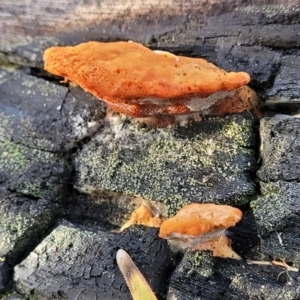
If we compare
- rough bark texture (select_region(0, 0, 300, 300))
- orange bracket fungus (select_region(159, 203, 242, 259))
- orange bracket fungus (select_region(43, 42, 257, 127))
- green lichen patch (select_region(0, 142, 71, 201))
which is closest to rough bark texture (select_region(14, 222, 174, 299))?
rough bark texture (select_region(0, 0, 300, 300))

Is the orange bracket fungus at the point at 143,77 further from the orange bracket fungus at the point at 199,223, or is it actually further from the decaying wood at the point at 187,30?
the orange bracket fungus at the point at 199,223

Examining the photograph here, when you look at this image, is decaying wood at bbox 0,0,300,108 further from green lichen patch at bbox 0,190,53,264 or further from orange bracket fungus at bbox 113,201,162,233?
green lichen patch at bbox 0,190,53,264

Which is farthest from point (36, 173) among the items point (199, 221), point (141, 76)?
point (199, 221)

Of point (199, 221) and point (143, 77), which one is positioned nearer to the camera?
point (199, 221)

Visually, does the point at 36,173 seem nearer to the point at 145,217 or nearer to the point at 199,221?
the point at 145,217

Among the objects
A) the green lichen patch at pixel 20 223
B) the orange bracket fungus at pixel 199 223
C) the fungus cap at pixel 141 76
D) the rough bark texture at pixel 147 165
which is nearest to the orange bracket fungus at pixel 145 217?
the rough bark texture at pixel 147 165

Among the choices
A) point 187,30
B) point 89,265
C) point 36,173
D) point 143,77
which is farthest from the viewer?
point 187,30
